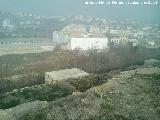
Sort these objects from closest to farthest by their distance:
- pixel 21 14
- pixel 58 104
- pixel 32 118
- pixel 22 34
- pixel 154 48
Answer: pixel 32 118, pixel 58 104, pixel 154 48, pixel 22 34, pixel 21 14

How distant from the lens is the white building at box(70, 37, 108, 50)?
20.4 meters

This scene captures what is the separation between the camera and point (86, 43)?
20688 millimetres

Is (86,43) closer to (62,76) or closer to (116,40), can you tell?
(116,40)

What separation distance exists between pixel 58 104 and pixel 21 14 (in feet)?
110

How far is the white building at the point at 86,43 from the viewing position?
2044cm

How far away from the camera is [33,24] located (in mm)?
34469

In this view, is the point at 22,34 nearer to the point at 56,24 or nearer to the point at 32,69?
the point at 56,24

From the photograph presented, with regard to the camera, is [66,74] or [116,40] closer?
[66,74]

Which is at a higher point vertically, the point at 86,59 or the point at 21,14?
the point at 21,14

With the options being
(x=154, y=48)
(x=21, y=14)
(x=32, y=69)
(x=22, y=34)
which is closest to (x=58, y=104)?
(x=32, y=69)

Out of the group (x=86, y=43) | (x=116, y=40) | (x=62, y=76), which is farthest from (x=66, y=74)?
(x=116, y=40)

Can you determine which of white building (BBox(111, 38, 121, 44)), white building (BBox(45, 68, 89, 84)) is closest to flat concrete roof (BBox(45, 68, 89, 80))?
white building (BBox(45, 68, 89, 84))

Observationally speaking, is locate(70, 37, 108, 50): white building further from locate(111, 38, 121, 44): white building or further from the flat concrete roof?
the flat concrete roof

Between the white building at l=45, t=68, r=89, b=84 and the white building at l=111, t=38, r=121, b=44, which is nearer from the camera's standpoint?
the white building at l=45, t=68, r=89, b=84
